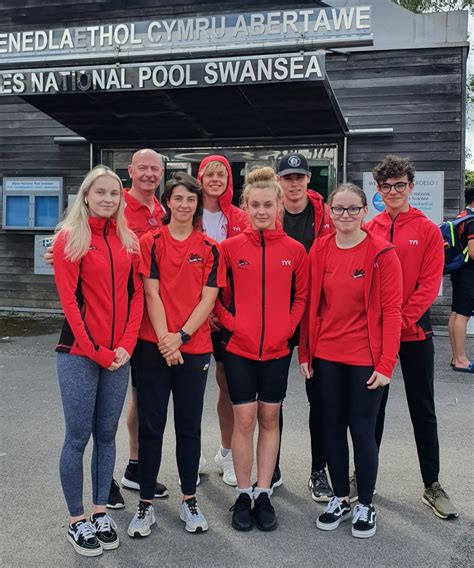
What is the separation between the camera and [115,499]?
139 inches

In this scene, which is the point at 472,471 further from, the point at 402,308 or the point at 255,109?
the point at 255,109

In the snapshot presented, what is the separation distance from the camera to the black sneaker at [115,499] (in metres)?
3.49

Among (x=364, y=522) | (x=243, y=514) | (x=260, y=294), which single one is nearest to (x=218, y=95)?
(x=260, y=294)

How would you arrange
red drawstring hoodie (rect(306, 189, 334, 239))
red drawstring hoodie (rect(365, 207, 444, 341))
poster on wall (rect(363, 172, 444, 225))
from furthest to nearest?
poster on wall (rect(363, 172, 444, 225)), red drawstring hoodie (rect(306, 189, 334, 239)), red drawstring hoodie (rect(365, 207, 444, 341))

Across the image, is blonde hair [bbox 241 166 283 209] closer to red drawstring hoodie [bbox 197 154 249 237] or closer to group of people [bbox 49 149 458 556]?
group of people [bbox 49 149 458 556]

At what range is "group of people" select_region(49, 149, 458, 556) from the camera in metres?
3.07

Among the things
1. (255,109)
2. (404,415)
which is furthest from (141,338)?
(255,109)

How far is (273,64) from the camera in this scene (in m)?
7.24

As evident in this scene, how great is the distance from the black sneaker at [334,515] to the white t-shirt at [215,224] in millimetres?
1756

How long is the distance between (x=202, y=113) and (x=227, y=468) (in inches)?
246

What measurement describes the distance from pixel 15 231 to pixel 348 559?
9691mm

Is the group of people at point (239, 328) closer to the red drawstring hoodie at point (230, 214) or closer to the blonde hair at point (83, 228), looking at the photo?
the blonde hair at point (83, 228)

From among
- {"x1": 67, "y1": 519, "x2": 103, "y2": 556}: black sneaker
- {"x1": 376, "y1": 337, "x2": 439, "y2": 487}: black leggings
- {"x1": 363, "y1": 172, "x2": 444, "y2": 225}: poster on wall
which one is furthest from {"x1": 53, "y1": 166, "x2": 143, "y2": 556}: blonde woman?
{"x1": 363, "y1": 172, "x2": 444, "y2": 225}: poster on wall

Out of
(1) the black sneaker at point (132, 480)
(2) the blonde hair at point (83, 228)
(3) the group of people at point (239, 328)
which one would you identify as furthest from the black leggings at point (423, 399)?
(2) the blonde hair at point (83, 228)
